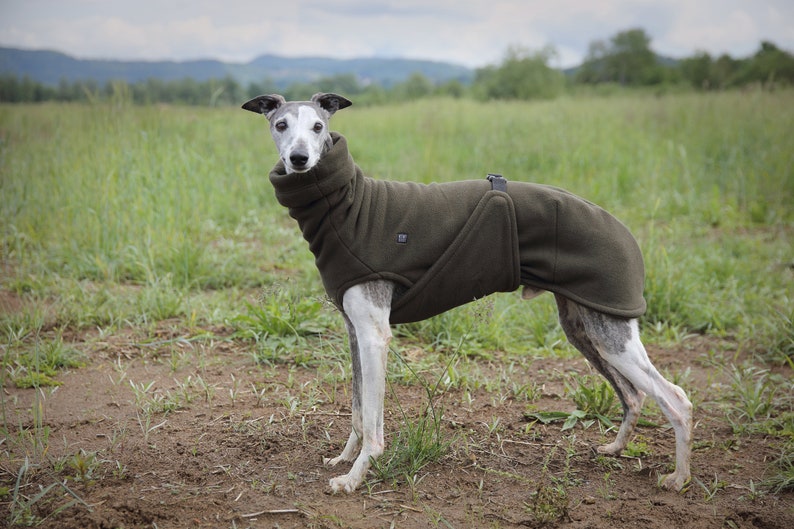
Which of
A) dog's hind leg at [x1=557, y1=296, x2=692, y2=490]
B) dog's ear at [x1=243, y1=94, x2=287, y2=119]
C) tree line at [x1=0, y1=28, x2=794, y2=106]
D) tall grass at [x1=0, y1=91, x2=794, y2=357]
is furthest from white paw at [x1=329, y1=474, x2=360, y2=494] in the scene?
tree line at [x1=0, y1=28, x2=794, y2=106]

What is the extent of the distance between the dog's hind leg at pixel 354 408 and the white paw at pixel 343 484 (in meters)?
0.27

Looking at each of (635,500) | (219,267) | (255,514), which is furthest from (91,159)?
(635,500)

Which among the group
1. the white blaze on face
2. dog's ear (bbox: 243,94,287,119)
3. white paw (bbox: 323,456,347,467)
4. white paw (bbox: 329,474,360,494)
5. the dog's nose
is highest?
dog's ear (bbox: 243,94,287,119)

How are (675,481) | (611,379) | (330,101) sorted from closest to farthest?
(675,481)
(330,101)
(611,379)

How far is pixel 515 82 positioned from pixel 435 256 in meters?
25.4

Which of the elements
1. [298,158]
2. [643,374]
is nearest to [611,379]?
[643,374]

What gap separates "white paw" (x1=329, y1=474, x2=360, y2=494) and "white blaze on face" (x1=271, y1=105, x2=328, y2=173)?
1555mm

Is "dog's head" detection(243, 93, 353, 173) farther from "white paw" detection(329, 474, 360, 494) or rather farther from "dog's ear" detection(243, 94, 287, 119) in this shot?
"white paw" detection(329, 474, 360, 494)

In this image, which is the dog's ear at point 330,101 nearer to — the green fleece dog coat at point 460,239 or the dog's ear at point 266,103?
the dog's ear at point 266,103

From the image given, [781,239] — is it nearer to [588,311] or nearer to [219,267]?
[588,311]

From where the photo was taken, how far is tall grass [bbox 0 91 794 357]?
5742mm

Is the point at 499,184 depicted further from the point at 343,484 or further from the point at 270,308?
the point at 270,308

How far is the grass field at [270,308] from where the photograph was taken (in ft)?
11.7

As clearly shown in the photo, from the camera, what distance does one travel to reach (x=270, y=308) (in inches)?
200
